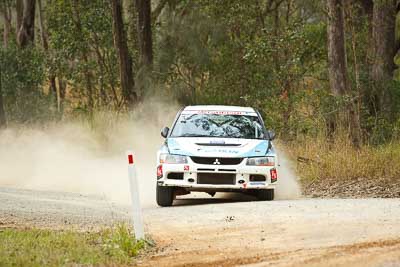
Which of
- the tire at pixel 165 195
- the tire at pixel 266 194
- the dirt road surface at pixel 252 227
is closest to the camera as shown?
the dirt road surface at pixel 252 227

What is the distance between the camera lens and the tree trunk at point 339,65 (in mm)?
24234

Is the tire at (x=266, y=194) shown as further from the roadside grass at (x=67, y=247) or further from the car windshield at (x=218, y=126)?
the roadside grass at (x=67, y=247)

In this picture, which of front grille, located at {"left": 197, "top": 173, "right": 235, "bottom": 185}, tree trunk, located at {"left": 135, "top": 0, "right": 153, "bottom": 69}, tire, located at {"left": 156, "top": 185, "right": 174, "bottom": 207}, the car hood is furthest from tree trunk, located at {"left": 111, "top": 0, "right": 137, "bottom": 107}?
front grille, located at {"left": 197, "top": 173, "right": 235, "bottom": 185}

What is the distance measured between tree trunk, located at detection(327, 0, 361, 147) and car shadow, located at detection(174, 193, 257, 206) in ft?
18.2

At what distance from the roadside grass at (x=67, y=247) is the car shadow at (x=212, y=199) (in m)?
5.00

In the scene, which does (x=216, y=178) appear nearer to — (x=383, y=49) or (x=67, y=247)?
(x=67, y=247)

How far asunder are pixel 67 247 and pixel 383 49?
1958 centimetres

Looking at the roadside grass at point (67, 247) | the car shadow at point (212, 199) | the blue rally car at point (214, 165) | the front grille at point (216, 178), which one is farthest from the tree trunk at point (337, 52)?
the roadside grass at point (67, 247)

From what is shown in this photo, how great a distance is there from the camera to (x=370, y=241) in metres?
10.9

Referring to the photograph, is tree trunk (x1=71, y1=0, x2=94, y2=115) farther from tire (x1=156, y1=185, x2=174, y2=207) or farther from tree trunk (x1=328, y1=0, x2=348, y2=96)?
tire (x1=156, y1=185, x2=174, y2=207)

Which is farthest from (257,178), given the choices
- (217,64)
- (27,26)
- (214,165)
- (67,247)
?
(27,26)

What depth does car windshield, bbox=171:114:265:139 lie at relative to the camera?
1745cm

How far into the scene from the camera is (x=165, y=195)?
16.6 metres

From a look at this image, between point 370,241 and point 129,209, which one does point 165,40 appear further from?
point 370,241
